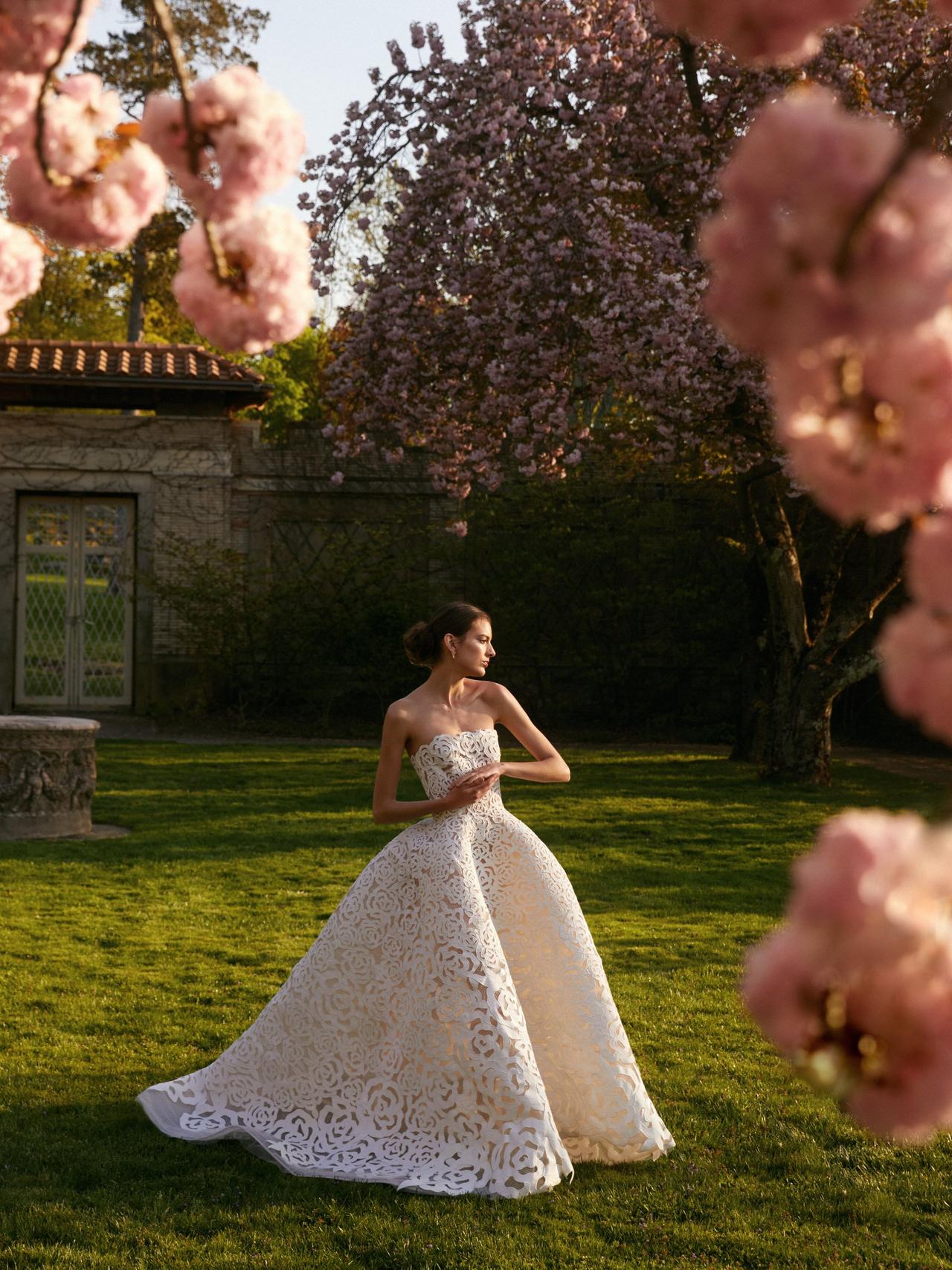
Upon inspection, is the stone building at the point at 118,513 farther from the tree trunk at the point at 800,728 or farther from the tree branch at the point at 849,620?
the tree branch at the point at 849,620

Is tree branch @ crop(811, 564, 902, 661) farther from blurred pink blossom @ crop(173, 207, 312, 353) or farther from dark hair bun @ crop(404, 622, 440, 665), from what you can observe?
blurred pink blossom @ crop(173, 207, 312, 353)

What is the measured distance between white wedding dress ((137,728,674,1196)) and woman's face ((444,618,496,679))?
222mm

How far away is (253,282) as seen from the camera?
108cm

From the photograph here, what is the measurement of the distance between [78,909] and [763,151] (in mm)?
7809

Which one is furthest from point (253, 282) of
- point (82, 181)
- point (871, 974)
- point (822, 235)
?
point (871, 974)

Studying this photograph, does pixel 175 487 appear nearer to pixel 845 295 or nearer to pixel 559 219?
pixel 559 219

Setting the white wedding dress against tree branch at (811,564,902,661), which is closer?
the white wedding dress

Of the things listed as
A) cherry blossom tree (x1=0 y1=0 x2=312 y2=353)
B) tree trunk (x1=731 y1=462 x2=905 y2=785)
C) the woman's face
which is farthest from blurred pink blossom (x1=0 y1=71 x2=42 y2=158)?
tree trunk (x1=731 y1=462 x2=905 y2=785)

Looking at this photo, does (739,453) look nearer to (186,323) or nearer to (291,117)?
(291,117)

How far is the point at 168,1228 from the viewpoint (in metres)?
3.84

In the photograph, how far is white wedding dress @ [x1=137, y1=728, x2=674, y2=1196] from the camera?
3.97 m

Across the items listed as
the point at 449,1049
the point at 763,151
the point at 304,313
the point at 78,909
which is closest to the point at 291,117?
the point at 304,313

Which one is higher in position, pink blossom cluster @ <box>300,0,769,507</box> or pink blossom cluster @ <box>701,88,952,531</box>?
pink blossom cluster @ <box>300,0,769,507</box>

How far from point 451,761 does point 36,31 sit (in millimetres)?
3629
